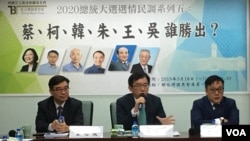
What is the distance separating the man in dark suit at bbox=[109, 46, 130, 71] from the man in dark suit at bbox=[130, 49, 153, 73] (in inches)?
3.8

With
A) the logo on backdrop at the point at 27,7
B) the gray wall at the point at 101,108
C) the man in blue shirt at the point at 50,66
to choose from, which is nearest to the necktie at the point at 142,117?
the gray wall at the point at 101,108

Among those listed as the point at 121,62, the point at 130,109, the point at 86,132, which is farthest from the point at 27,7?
the point at 86,132

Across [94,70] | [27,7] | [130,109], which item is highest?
[27,7]

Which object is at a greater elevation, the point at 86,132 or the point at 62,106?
the point at 62,106

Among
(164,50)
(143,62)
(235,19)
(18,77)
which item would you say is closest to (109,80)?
(143,62)

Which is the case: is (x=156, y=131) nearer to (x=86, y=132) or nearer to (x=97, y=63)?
(x=86, y=132)

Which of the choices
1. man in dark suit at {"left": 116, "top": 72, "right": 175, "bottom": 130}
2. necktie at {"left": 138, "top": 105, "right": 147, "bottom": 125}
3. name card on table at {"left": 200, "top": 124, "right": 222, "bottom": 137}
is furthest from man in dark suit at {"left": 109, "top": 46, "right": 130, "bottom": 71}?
name card on table at {"left": 200, "top": 124, "right": 222, "bottom": 137}

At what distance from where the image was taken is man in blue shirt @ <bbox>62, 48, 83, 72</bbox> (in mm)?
4688

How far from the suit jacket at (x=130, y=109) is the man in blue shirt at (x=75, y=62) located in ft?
2.96

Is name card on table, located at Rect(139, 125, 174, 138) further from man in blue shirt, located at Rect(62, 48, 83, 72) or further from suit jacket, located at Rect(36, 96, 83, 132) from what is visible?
man in blue shirt, located at Rect(62, 48, 83, 72)

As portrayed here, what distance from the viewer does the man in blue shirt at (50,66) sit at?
185 inches

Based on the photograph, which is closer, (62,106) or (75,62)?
(62,106)

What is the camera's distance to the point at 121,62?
4668 millimetres

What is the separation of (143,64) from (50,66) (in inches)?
44.3
